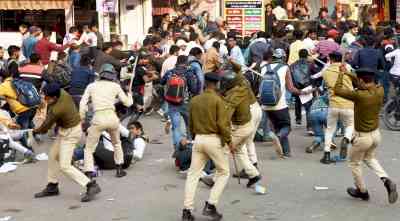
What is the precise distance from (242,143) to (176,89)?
1849 millimetres

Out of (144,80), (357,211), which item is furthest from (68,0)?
(357,211)

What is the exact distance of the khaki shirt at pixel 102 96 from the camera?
33.9 feet

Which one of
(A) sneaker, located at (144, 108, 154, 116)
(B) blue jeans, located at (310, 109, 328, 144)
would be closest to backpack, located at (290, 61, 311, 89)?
(B) blue jeans, located at (310, 109, 328, 144)

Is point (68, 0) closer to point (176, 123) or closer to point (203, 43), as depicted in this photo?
point (203, 43)

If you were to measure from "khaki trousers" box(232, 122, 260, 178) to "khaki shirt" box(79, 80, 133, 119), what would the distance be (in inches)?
64.9

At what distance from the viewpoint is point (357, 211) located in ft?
29.6

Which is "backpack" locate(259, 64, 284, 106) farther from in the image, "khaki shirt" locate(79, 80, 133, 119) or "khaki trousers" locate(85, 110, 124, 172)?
"khaki trousers" locate(85, 110, 124, 172)

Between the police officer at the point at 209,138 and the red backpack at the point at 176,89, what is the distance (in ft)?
8.66

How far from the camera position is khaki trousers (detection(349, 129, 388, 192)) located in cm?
906

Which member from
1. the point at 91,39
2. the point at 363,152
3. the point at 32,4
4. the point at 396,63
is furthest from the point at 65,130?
the point at 32,4

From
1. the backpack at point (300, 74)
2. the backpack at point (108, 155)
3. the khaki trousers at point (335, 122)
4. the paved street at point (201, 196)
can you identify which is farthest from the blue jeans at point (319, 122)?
the backpack at point (108, 155)

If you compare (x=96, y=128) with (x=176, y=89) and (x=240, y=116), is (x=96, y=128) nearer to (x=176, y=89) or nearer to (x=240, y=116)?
(x=176, y=89)

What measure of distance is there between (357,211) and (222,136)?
6.28 feet

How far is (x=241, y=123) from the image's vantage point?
983 centimetres
